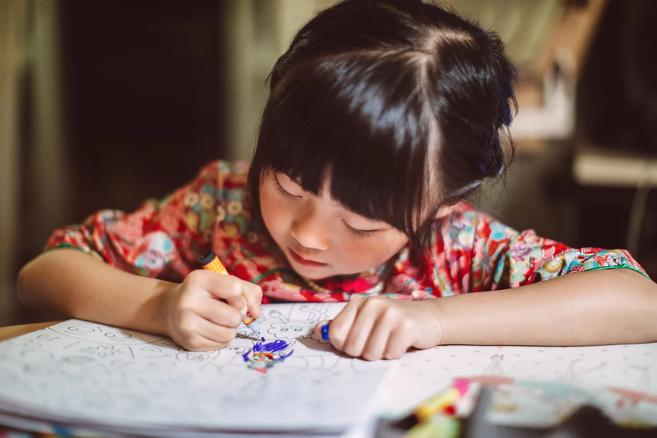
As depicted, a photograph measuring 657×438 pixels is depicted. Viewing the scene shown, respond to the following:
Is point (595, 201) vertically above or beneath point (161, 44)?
beneath

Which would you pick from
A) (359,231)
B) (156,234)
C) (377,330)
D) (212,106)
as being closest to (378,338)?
(377,330)

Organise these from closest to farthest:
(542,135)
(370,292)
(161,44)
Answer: (370,292)
(542,135)
(161,44)

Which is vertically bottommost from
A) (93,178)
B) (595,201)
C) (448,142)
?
(93,178)

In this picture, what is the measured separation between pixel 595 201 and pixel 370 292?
0.90 metres

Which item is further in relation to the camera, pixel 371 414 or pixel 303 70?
pixel 303 70

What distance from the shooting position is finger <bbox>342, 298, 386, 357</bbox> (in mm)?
524

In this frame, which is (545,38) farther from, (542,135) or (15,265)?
(15,265)

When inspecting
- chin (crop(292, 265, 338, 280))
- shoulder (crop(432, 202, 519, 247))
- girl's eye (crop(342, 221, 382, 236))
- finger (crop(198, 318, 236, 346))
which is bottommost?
finger (crop(198, 318, 236, 346))

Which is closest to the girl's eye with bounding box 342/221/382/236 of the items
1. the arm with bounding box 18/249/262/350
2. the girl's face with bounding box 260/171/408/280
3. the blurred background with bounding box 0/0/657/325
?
the girl's face with bounding box 260/171/408/280

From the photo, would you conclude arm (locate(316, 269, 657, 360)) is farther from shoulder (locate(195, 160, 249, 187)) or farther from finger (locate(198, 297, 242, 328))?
shoulder (locate(195, 160, 249, 187))

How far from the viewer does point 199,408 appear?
0.41 meters

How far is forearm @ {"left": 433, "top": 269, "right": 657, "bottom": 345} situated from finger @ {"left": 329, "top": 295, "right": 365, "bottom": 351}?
0.09 metres

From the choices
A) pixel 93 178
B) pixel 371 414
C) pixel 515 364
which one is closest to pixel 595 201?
pixel 515 364

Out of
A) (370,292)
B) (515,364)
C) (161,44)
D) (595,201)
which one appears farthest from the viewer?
(161,44)
